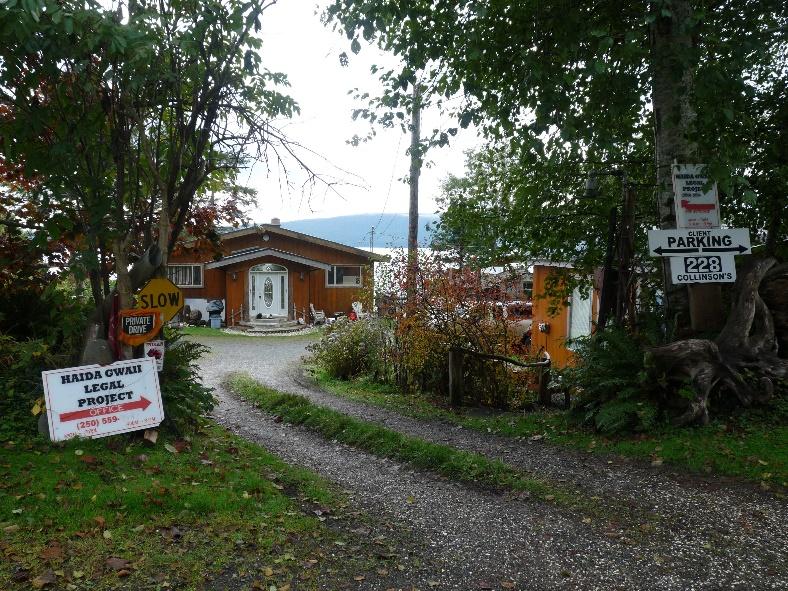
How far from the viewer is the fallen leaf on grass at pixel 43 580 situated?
145 inches

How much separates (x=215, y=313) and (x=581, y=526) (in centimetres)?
2715

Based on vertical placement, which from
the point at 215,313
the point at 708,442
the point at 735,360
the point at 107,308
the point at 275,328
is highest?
the point at 107,308

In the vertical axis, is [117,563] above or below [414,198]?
below

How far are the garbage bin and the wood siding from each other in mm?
450

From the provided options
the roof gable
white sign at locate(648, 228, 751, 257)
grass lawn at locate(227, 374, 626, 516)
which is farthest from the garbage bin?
white sign at locate(648, 228, 751, 257)

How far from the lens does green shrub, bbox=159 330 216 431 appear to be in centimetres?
735

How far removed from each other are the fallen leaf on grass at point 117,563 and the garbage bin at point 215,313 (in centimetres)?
2663

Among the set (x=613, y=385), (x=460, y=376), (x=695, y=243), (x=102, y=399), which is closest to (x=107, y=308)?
(x=102, y=399)

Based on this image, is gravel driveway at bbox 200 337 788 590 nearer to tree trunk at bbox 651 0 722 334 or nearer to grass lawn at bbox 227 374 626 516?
grass lawn at bbox 227 374 626 516

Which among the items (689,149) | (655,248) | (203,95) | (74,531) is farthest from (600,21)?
(74,531)

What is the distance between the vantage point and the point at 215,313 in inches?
1181

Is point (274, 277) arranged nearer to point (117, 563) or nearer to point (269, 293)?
point (269, 293)

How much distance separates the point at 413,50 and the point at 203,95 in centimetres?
286

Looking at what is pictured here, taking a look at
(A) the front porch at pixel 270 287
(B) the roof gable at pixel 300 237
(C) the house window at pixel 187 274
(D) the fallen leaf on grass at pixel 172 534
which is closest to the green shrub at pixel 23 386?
(D) the fallen leaf on grass at pixel 172 534
